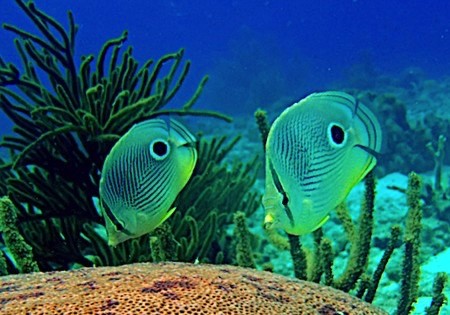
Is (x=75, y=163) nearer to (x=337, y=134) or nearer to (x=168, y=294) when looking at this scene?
(x=168, y=294)

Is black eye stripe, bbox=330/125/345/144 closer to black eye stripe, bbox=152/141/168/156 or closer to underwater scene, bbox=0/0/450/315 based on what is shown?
underwater scene, bbox=0/0/450/315

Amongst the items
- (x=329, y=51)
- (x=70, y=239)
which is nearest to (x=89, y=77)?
(x=70, y=239)

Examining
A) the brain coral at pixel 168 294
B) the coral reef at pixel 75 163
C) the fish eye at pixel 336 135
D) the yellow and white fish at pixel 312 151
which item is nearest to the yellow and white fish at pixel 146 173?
the brain coral at pixel 168 294

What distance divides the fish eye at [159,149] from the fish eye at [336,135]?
0.76m

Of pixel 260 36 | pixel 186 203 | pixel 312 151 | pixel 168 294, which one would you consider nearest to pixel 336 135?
pixel 312 151

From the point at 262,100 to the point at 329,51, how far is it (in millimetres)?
47207

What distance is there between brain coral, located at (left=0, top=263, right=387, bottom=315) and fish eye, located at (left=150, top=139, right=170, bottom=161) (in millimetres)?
500

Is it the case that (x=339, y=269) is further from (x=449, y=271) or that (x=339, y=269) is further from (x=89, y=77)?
(x=89, y=77)

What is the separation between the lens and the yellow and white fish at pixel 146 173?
6.47ft

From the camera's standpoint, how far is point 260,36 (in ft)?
107

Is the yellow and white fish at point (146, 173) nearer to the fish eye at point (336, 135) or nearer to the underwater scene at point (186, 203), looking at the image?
the underwater scene at point (186, 203)

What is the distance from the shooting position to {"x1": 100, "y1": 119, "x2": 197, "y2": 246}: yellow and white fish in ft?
6.47

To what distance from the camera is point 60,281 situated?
156 centimetres

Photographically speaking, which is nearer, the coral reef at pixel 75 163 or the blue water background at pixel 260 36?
the coral reef at pixel 75 163
